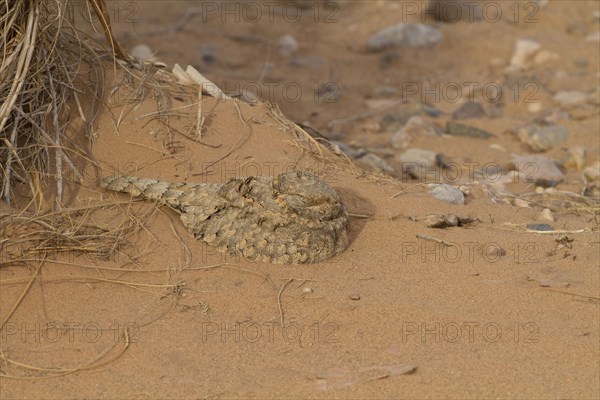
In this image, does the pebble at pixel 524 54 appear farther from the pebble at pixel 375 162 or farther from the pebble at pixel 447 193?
the pebble at pixel 447 193

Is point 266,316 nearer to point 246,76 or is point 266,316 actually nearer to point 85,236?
point 85,236

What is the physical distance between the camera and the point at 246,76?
8109 millimetres

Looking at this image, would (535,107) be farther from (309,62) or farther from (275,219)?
(275,219)

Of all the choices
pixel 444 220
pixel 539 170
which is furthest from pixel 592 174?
pixel 444 220

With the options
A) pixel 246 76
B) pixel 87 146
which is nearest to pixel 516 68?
pixel 246 76

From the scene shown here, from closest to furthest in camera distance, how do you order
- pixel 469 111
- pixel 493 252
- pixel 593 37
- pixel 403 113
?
pixel 493 252 → pixel 403 113 → pixel 469 111 → pixel 593 37

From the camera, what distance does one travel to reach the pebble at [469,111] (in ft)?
24.5

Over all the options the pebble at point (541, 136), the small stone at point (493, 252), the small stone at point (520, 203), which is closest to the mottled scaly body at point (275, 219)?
the small stone at point (493, 252)

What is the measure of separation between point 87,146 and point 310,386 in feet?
6.67

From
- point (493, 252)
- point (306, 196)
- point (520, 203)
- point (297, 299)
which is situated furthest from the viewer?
point (520, 203)

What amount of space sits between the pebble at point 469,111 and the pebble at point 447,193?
2.76 metres

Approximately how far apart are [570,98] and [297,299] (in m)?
4.88

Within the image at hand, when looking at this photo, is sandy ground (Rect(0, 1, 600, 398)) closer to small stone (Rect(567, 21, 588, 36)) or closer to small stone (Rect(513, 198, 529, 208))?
small stone (Rect(513, 198, 529, 208))

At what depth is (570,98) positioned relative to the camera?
25.0ft
